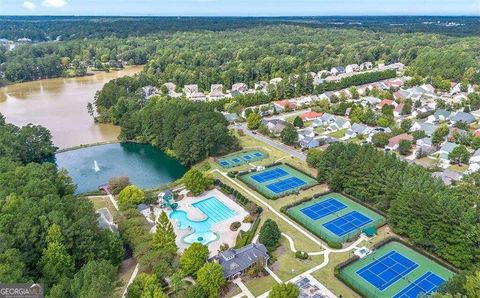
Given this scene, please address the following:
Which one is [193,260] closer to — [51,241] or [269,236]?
[269,236]

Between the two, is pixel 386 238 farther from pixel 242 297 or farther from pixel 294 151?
pixel 294 151

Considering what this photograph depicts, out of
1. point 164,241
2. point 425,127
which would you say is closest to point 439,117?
point 425,127

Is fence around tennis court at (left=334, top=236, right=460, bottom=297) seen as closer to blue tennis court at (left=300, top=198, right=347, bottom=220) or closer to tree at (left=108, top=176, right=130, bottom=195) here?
blue tennis court at (left=300, top=198, right=347, bottom=220)

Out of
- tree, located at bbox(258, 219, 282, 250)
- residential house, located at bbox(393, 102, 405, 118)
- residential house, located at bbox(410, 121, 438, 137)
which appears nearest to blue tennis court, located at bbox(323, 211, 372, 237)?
tree, located at bbox(258, 219, 282, 250)

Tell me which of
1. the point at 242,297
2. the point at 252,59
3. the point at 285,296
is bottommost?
the point at 242,297

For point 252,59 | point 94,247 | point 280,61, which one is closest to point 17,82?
point 252,59
